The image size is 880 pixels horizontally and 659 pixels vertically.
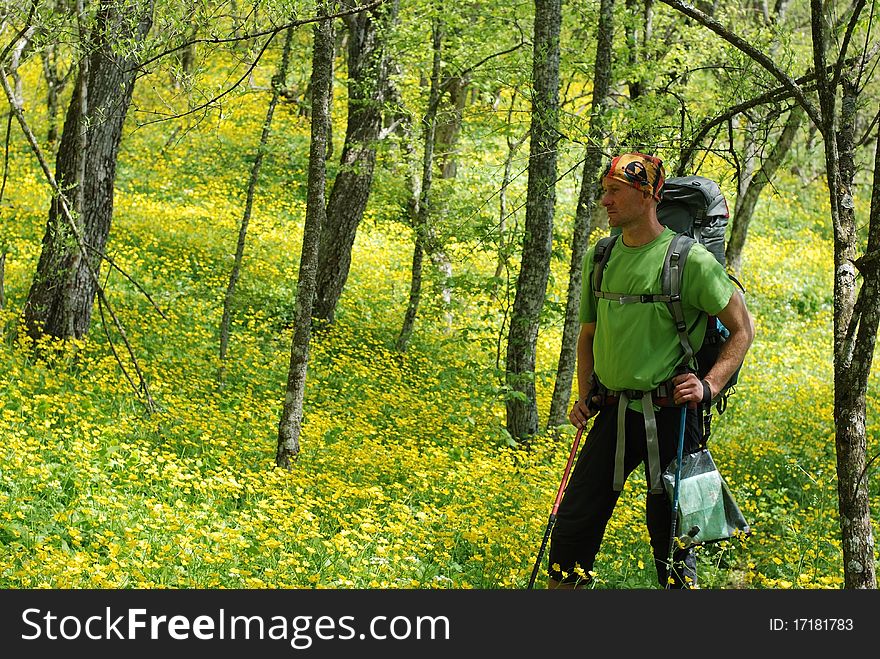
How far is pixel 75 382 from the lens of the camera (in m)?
8.34

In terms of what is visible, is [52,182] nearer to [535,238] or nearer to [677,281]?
[677,281]

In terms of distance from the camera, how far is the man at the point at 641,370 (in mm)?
4172

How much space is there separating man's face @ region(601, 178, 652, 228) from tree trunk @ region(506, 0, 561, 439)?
375 cm

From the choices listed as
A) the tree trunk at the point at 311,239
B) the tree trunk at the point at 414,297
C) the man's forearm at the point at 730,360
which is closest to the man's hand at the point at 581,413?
the man's forearm at the point at 730,360

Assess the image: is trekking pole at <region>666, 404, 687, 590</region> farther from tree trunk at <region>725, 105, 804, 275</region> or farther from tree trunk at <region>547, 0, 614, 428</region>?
tree trunk at <region>725, 105, 804, 275</region>

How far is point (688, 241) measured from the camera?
4.23 metres

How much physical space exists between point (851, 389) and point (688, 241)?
96 centimetres

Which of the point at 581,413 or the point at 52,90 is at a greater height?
the point at 52,90

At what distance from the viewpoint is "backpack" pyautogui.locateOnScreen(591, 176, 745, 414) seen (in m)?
4.18

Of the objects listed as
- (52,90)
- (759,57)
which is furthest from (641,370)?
(52,90)

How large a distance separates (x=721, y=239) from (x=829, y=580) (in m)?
1.76

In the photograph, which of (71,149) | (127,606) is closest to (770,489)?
(127,606)

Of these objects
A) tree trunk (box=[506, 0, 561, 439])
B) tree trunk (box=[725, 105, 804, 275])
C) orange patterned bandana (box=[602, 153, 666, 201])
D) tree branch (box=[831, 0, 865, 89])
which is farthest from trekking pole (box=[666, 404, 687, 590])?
tree trunk (box=[725, 105, 804, 275])

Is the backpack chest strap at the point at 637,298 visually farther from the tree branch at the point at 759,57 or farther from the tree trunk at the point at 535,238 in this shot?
the tree trunk at the point at 535,238
